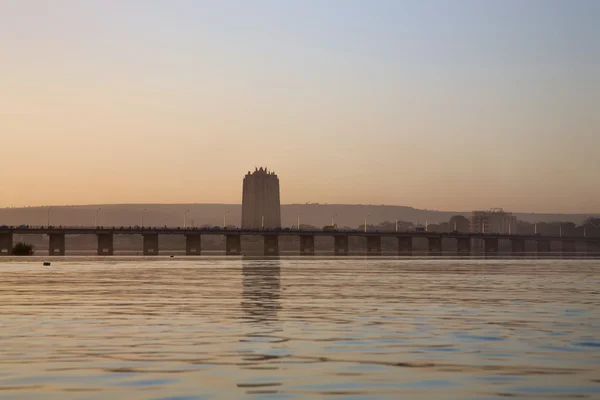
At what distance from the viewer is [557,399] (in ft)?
61.8

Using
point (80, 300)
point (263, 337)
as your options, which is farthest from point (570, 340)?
point (80, 300)

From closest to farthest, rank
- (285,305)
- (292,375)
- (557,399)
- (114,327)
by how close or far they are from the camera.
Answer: (557,399), (292,375), (114,327), (285,305)

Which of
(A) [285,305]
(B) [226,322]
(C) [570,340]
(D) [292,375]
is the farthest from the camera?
(A) [285,305]

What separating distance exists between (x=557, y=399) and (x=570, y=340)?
466 inches

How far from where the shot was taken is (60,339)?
3064 centimetres

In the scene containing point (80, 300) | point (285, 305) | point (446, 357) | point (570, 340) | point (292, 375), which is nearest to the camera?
point (292, 375)

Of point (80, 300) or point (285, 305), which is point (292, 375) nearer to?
point (285, 305)

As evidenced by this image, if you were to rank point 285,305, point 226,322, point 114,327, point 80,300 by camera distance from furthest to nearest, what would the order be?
point 80,300 → point 285,305 → point 226,322 → point 114,327

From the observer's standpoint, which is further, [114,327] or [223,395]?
[114,327]

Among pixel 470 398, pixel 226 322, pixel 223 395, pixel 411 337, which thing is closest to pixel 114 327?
pixel 226 322

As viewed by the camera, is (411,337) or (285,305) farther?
(285,305)

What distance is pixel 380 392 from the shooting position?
19.7 m

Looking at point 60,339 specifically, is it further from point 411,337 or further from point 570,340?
point 570,340

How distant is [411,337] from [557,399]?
41.1 feet
